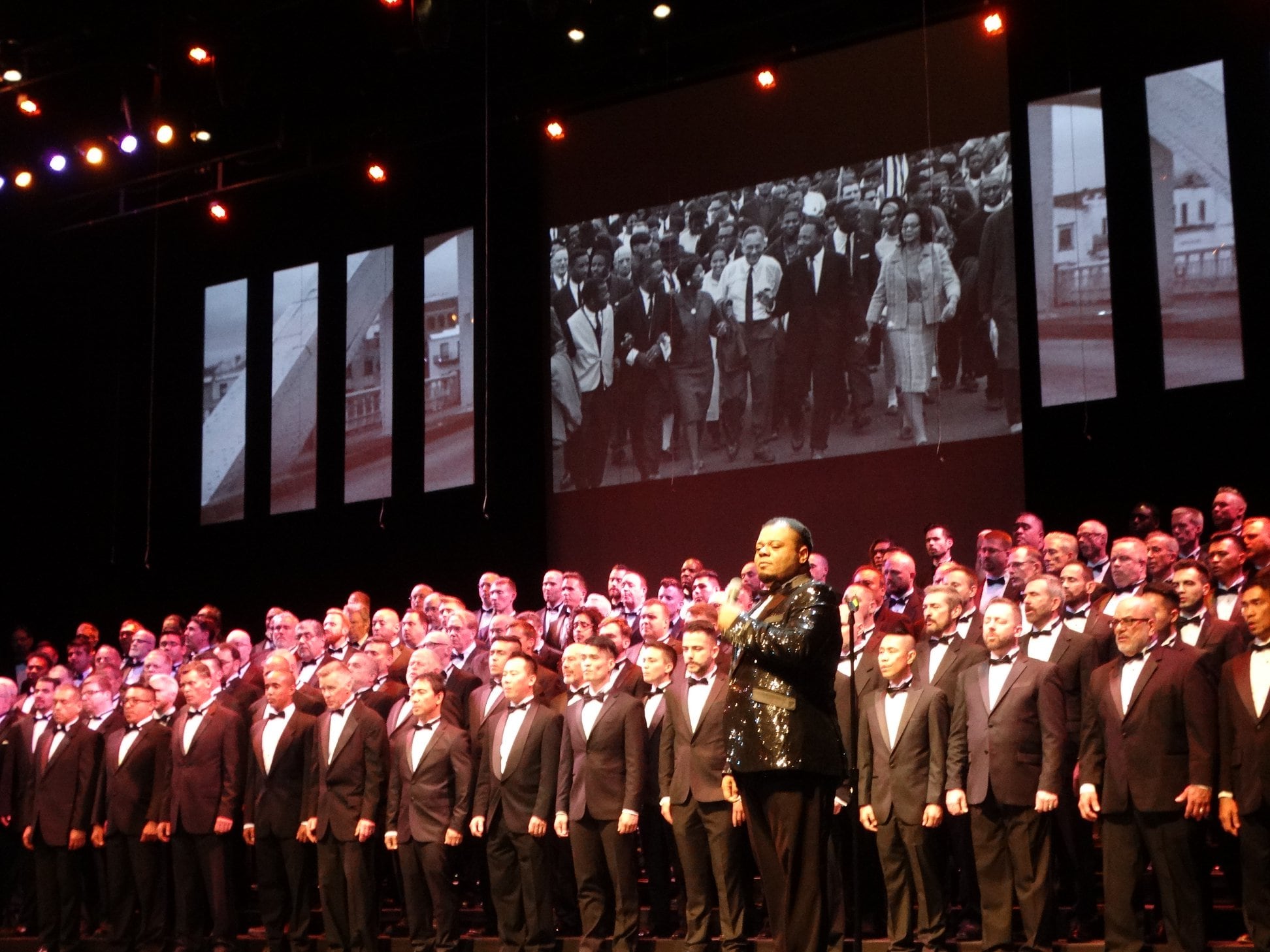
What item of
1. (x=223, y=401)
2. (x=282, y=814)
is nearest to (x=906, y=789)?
(x=282, y=814)

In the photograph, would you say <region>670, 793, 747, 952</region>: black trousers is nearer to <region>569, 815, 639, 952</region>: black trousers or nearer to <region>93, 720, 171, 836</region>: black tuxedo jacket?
<region>569, 815, 639, 952</region>: black trousers

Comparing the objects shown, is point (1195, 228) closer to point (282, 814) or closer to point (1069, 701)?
point (1069, 701)

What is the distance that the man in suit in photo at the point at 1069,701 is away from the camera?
5961mm

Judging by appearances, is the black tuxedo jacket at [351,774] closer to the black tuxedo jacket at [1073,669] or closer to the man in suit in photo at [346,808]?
the man in suit in photo at [346,808]

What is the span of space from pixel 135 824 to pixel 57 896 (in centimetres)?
82

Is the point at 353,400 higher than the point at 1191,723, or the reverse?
the point at 353,400

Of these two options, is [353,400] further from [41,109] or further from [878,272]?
[878,272]

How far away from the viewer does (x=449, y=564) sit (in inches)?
436

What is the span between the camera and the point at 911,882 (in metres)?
6.04

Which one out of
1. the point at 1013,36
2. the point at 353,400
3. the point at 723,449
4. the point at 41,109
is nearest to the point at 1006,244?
the point at 1013,36

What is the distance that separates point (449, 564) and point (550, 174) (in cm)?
303

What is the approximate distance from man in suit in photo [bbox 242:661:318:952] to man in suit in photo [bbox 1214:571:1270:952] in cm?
420

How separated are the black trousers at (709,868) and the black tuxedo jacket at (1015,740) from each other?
96 cm

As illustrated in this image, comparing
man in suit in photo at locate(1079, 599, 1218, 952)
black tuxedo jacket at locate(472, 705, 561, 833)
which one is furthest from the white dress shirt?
man in suit in photo at locate(1079, 599, 1218, 952)
